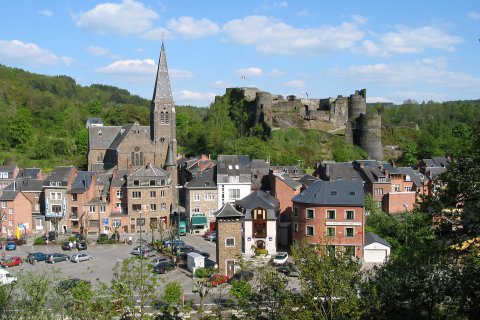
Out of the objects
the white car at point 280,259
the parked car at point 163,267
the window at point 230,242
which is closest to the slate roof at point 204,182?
the parked car at point 163,267

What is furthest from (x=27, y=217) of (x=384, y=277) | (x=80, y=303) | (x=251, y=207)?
(x=384, y=277)

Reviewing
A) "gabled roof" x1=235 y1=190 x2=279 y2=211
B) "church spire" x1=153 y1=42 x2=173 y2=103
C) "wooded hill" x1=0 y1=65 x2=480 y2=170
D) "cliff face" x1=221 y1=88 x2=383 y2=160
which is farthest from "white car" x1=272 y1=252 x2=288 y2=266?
"cliff face" x1=221 y1=88 x2=383 y2=160

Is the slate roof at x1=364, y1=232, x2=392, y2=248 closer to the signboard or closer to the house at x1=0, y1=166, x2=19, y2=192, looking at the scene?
the signboard

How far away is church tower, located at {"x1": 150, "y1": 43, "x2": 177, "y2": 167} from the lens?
5997cm

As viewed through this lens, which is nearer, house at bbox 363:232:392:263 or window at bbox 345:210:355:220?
window at bbox 345:210:355:220

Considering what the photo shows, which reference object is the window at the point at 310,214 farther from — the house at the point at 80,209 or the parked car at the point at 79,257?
the house at the point at 80,209

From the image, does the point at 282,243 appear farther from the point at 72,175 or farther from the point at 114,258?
the point at 72,175

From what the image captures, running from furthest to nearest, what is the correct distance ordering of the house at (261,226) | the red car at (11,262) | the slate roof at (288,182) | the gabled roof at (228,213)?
the slate roof at (288,182) → the house at (261,226) → the red car at (11,262) → the gabled roof at (228,213)

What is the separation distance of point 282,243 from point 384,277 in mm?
21537

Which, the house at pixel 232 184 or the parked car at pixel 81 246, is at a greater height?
the house at pixel 232 184

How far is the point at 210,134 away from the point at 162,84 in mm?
21267

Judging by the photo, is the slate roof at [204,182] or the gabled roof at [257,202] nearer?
the gabled roof at [257,202]

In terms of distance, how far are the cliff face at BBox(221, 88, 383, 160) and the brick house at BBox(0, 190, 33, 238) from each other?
39.1 m

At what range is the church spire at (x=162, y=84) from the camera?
60312mm
